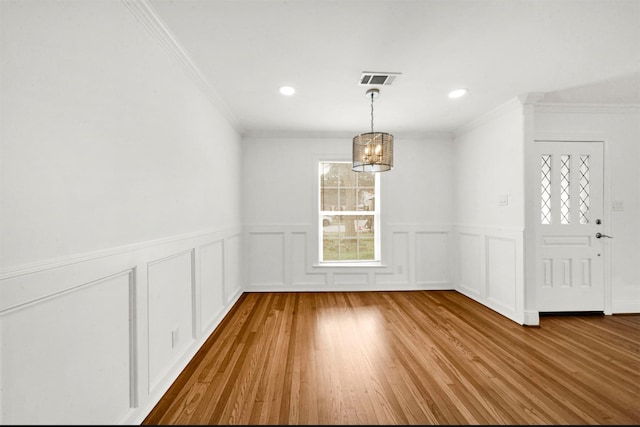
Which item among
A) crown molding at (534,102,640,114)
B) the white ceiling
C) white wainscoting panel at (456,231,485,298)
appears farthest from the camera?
white wainscoting panel at (456,231,485,298)

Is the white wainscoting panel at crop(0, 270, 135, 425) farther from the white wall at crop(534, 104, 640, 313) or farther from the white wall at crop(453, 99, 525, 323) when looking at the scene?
the white wall at crop(534, 104, 640, 313)

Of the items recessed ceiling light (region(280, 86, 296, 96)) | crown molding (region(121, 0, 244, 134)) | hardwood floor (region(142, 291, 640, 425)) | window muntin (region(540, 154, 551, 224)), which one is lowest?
hardwood floor (region(142, 291, 640, 425))

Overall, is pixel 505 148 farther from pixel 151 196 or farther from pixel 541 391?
pixel 151 196

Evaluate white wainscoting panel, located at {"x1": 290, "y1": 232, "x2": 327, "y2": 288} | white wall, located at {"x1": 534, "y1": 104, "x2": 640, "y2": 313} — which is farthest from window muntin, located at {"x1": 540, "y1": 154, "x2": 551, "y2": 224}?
white wainscoting panel, located at {"x1": 290, "y1": 232, "x2": 327, "y2": 288}

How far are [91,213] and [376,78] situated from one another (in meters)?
2.32

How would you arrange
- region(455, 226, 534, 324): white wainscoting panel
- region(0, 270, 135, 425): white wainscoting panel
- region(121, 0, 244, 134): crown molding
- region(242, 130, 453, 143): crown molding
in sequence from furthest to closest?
region(242, 130, 453, 143): crown molding
region(455, 226, 534, 324): white wainscoting panel
region(121, 0, 244, 134): crown molding
region(0, 270, 135, 425): white wainscoting panel

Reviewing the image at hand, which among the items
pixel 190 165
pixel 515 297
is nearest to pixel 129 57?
pixel 190 165

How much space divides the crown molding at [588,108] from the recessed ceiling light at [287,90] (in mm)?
2792

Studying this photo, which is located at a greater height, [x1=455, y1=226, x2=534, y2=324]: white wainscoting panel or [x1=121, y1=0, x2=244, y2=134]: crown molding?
[x1=121, y1=0, x2=244, y2=134]: crown molding

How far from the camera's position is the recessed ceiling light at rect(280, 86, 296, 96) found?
2.73 metres

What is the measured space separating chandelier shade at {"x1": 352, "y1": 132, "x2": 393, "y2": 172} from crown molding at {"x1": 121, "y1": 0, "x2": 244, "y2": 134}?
59.0 inches

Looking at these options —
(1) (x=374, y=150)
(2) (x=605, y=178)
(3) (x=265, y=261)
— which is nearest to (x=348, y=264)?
(3) (x=265, y=261)

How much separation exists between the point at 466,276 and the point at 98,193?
434cm

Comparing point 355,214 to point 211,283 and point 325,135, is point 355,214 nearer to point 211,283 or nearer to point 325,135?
point 325,135
